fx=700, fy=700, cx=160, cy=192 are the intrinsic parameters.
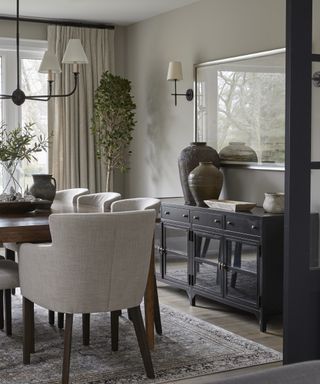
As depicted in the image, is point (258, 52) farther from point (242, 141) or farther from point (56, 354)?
point (56, 354)

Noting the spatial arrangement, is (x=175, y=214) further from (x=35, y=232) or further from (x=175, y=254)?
(x=35, y=232)

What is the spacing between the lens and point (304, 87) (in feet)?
9.87

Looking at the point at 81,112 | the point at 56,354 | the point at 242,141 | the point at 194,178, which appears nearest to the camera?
the point at 56,354

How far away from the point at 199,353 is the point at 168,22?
13.5 ft

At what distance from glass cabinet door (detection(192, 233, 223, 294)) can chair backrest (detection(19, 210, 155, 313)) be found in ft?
5.10

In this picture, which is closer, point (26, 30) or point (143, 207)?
point (143, 207)

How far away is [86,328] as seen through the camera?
4.14 metres

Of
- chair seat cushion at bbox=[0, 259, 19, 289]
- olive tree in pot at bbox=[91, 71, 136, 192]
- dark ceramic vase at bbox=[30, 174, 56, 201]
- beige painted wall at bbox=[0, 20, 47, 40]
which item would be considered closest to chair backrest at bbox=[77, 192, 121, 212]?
dark ceramic vase at bbox=[30, 174, 56, 201]

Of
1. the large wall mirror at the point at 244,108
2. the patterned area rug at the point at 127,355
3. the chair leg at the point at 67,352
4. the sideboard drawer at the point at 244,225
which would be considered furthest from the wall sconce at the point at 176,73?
the chair leg at the point at 67,352

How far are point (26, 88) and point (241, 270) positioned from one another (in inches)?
156

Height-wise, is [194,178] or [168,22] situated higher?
[168,22]

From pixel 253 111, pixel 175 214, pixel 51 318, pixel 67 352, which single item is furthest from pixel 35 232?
pixel 253 111

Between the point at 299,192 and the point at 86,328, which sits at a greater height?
the point at 299,192

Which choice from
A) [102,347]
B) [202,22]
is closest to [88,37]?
[202,22]
